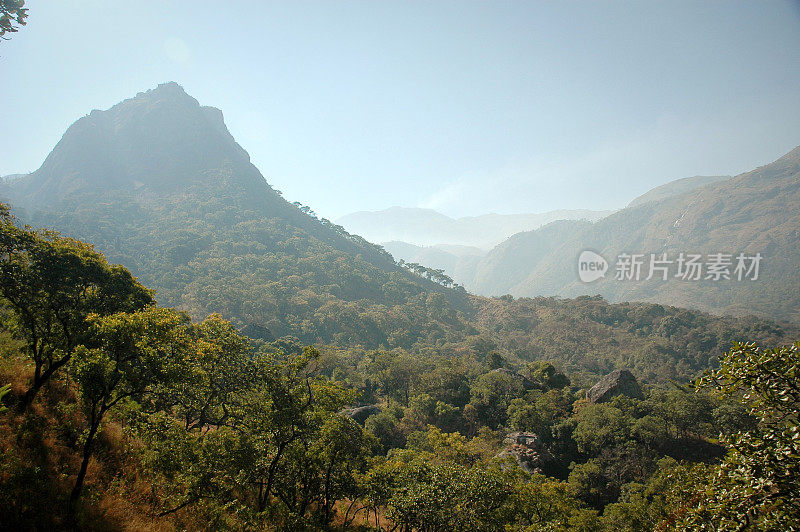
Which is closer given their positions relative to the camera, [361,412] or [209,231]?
[361,412]

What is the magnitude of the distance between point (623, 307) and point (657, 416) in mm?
84287

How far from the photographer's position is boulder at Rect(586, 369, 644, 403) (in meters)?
34.2

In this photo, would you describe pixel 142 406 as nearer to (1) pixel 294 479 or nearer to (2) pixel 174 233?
(1) pixel 294 479

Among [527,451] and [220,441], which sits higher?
[220,441]

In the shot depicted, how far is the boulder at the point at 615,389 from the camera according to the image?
3425cm

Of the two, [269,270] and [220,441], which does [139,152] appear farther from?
[220,441]

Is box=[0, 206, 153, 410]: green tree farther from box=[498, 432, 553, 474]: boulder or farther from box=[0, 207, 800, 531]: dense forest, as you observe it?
box=[498, 432, 553, 474]: boulder

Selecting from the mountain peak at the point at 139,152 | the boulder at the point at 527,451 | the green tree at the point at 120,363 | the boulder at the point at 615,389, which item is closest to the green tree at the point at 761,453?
the green tree at the point at 120,363

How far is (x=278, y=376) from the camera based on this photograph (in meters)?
9.09

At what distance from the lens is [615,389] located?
34562 mm
